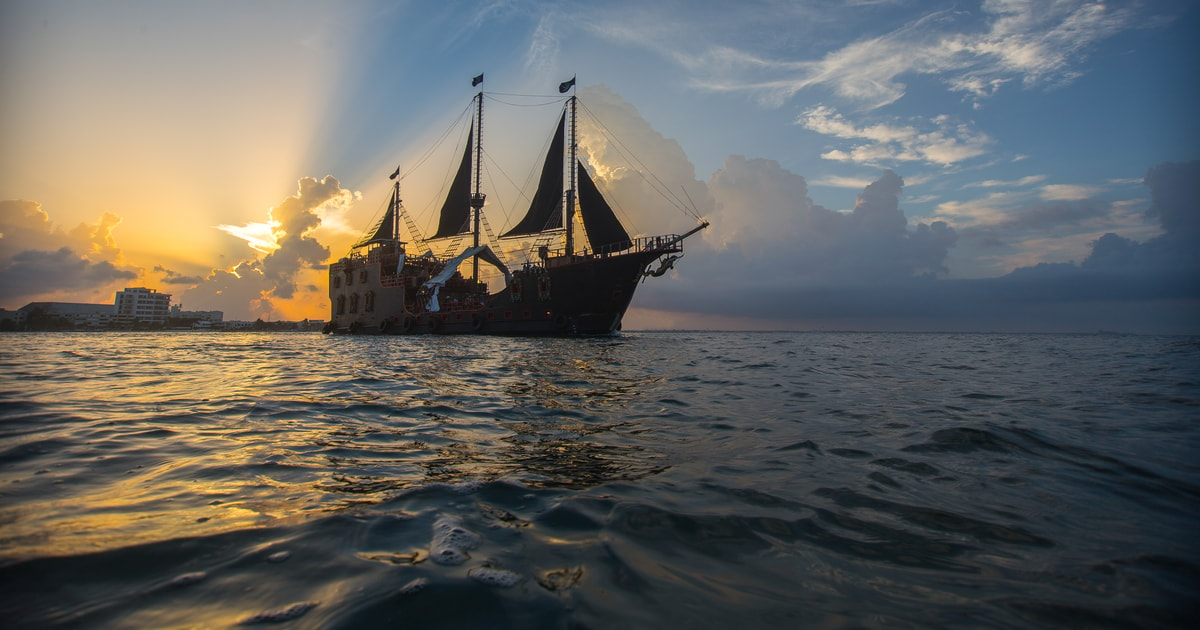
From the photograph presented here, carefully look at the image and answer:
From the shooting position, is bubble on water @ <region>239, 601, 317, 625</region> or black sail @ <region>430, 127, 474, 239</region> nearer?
bubble on water @ <region>239, 601, 317, 625</region>

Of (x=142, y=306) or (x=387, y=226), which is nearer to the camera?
(x=387, y=226)

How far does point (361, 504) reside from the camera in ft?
10.3

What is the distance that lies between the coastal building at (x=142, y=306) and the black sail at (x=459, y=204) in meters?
120

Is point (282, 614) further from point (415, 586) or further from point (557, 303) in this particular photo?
point (557, 303)

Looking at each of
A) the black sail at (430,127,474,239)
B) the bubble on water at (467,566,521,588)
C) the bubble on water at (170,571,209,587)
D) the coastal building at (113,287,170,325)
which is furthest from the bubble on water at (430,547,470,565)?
the coastal building at (113,287,170,325)

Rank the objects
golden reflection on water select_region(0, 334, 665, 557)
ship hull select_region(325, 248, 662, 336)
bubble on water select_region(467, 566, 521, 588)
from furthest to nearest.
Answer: ship hull select_region(325, 248, 662, 336)
golden reflection on water select_region(0, 334, 665, 557)
bubble on water select_region(467, 566, 521, 588)

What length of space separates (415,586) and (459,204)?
168 ft

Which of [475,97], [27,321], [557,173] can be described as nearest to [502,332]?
[557,173]

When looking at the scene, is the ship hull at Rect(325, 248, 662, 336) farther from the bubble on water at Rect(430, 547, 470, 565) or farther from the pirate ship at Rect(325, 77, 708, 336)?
the bubble on water at Rect(430, 547, 470, 565)

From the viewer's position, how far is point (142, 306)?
12444cm

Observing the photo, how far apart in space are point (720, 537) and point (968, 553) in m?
1.30

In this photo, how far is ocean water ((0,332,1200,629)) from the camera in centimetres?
199

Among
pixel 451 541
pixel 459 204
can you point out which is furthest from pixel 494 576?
pixel 459 204

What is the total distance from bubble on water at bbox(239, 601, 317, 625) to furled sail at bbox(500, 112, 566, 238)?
3921 cm
